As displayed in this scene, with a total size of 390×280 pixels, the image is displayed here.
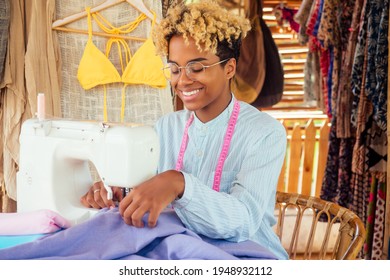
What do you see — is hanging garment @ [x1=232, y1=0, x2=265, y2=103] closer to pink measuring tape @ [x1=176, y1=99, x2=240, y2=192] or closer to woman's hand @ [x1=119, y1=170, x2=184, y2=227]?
pink measuring tape @ [x1=176, y1=99, x2=240, y2=192]

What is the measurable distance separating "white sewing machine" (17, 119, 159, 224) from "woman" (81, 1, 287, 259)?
0.17 feet

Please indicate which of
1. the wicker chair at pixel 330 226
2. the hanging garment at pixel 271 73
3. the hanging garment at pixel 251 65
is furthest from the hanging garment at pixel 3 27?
the hanging garment at pixel 271 73

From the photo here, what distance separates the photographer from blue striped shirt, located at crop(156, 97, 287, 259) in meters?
1.29

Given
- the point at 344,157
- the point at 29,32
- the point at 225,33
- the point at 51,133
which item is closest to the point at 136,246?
the point at 51,133

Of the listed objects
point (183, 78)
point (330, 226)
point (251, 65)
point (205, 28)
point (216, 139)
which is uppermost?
point (205, 28)

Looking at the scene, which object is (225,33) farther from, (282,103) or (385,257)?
(282,103)

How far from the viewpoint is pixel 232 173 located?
1.52 m

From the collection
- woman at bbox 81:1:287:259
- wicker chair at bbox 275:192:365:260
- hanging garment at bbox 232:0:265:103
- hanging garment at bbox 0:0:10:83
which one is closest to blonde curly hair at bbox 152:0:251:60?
woman at bbox 81:1:287:259

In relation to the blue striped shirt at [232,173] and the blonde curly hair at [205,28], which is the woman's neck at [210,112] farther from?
the blonde curly hair at [205,28]

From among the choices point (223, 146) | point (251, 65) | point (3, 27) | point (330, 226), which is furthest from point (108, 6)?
point (330, 226)

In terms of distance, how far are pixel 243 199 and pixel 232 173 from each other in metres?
0.14

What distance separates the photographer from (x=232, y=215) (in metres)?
1.32

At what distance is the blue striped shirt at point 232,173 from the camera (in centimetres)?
129

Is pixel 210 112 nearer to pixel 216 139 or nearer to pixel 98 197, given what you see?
pixel 216 139
